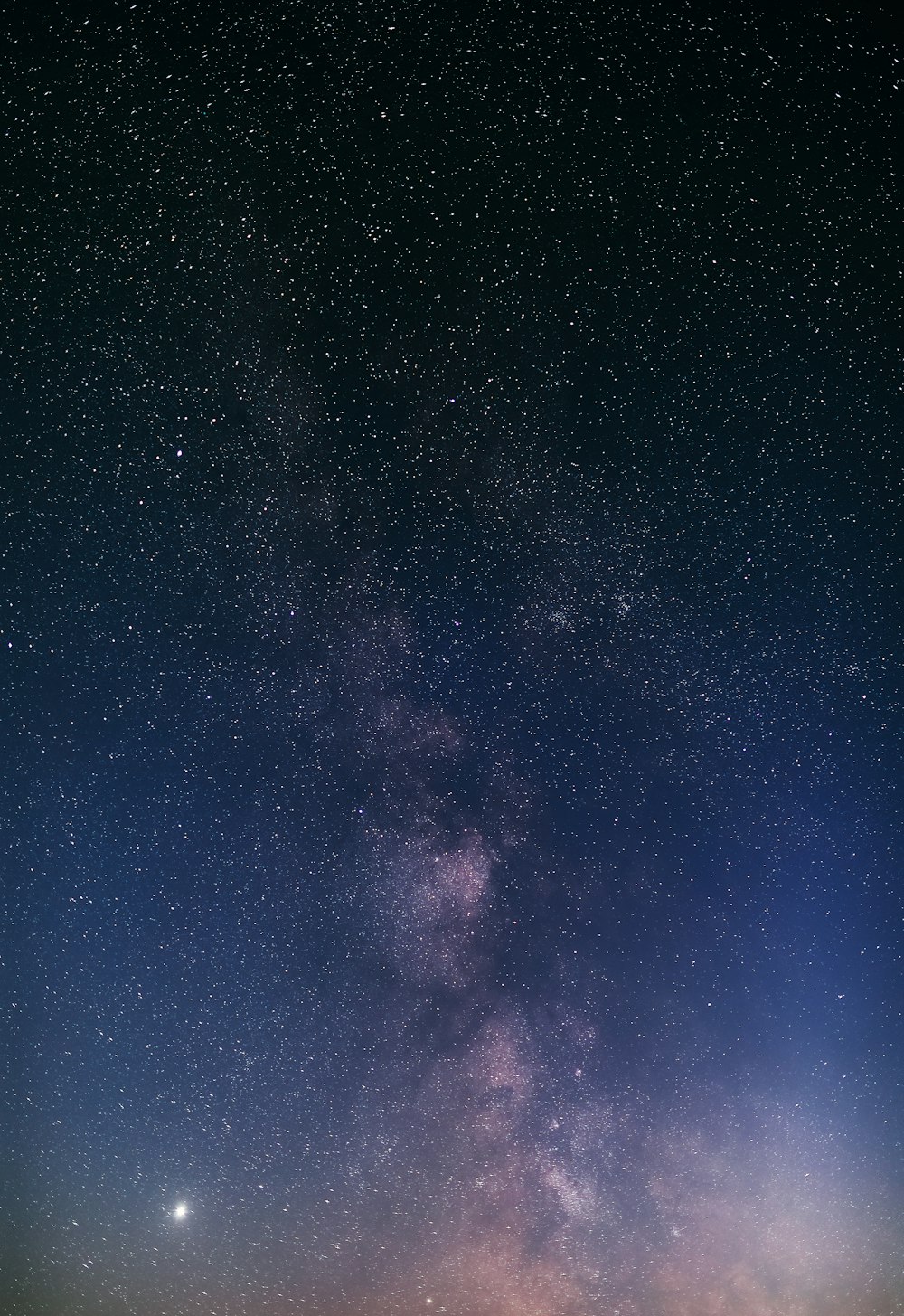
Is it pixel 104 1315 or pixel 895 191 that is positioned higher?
pixel 895 191

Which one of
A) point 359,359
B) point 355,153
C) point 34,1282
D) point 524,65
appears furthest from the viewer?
point 34,1282

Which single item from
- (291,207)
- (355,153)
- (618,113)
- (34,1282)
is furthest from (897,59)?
(34,1282)

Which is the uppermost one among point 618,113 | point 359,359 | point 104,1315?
point 618,113

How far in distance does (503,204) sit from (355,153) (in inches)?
21.0

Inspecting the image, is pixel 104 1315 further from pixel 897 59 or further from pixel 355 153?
pixel 897 59

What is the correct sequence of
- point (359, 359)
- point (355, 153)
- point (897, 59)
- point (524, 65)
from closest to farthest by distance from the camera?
point (897, 59) < point (524, 65) < point (355, 153) < point (359, 359)

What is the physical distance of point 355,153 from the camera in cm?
232

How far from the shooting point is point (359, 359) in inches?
109

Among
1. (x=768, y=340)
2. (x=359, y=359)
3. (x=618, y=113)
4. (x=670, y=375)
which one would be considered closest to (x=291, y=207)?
(x=359, y=359)

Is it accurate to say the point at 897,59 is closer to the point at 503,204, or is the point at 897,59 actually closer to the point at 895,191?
the point at 895,191

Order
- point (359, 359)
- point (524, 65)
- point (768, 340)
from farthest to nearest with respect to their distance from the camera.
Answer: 1. point (359, 359)
2. point (768, 340)
3. point (524, 65)

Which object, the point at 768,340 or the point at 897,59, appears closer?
the point at 897,59

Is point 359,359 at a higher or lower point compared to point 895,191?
lower

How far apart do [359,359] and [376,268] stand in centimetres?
34
